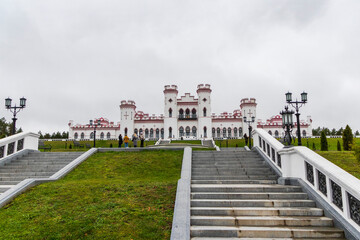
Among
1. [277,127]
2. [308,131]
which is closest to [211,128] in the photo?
[277,127]

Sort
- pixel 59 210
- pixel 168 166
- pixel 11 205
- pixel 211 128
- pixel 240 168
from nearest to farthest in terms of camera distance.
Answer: pixel 59 210, pixel 11 205, pixel 240 168, pixel 168 166, pixel 211 128

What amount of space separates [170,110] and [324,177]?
154 ft

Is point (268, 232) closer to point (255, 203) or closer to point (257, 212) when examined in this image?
point (257, 212)

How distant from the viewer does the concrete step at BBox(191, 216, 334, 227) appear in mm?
5176

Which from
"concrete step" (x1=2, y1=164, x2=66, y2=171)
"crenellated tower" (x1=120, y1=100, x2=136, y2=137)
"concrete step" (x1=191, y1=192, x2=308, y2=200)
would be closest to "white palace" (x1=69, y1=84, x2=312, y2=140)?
"crenellated tower" (x1=120, y1=100, x2=136, y2=137)

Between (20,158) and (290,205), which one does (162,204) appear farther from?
(20,158)

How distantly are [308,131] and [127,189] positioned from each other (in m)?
56.4

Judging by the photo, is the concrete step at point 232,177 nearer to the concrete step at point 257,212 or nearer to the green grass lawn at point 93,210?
the green grass lawn at point 93,210

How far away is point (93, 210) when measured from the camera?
5.84 metres

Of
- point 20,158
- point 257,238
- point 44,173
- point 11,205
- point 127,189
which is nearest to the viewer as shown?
point 257,238

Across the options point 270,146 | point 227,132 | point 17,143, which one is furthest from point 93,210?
point 227,132

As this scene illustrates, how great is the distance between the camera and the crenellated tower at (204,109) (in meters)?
51.3

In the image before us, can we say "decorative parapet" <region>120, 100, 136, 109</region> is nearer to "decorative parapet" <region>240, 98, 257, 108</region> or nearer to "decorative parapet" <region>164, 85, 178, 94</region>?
"decorative parapet" <region>164, 85, 178, 94</region>

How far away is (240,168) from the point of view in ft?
30.1
